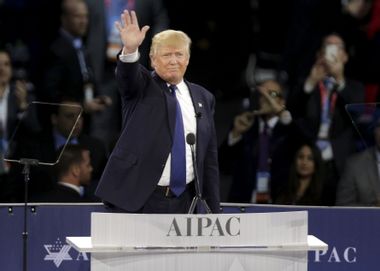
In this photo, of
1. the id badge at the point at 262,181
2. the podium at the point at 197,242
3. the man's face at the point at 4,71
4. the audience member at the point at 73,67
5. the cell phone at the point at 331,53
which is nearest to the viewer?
the podium at the point at 197,242

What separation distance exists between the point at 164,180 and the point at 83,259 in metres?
1.12

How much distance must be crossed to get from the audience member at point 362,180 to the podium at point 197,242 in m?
2.36

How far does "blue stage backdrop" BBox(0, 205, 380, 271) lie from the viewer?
7.25m

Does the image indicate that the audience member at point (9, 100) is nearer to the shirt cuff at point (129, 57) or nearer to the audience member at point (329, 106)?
the audience member at point (329, 106)

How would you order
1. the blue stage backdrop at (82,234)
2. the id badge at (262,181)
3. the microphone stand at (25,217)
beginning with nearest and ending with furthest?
the microphone stand at (25,217), the blue stage backdrop at (82,234), the id badge at (262,181)

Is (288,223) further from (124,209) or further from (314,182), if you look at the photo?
(314,182)

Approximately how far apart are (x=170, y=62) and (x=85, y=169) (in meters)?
2.19

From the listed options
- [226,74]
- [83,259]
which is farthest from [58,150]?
[226,74]

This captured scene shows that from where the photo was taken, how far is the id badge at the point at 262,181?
8.87 m

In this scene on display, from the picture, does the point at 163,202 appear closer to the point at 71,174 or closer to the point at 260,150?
the point at 71,174

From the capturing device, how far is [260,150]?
29.6 feet

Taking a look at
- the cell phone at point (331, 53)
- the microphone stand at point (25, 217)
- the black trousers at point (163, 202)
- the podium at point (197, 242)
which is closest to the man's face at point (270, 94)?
the cell phone at point (331, 53)

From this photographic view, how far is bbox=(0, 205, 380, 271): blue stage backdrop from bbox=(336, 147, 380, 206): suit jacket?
0.67 metres

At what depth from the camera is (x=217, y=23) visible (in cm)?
1099
